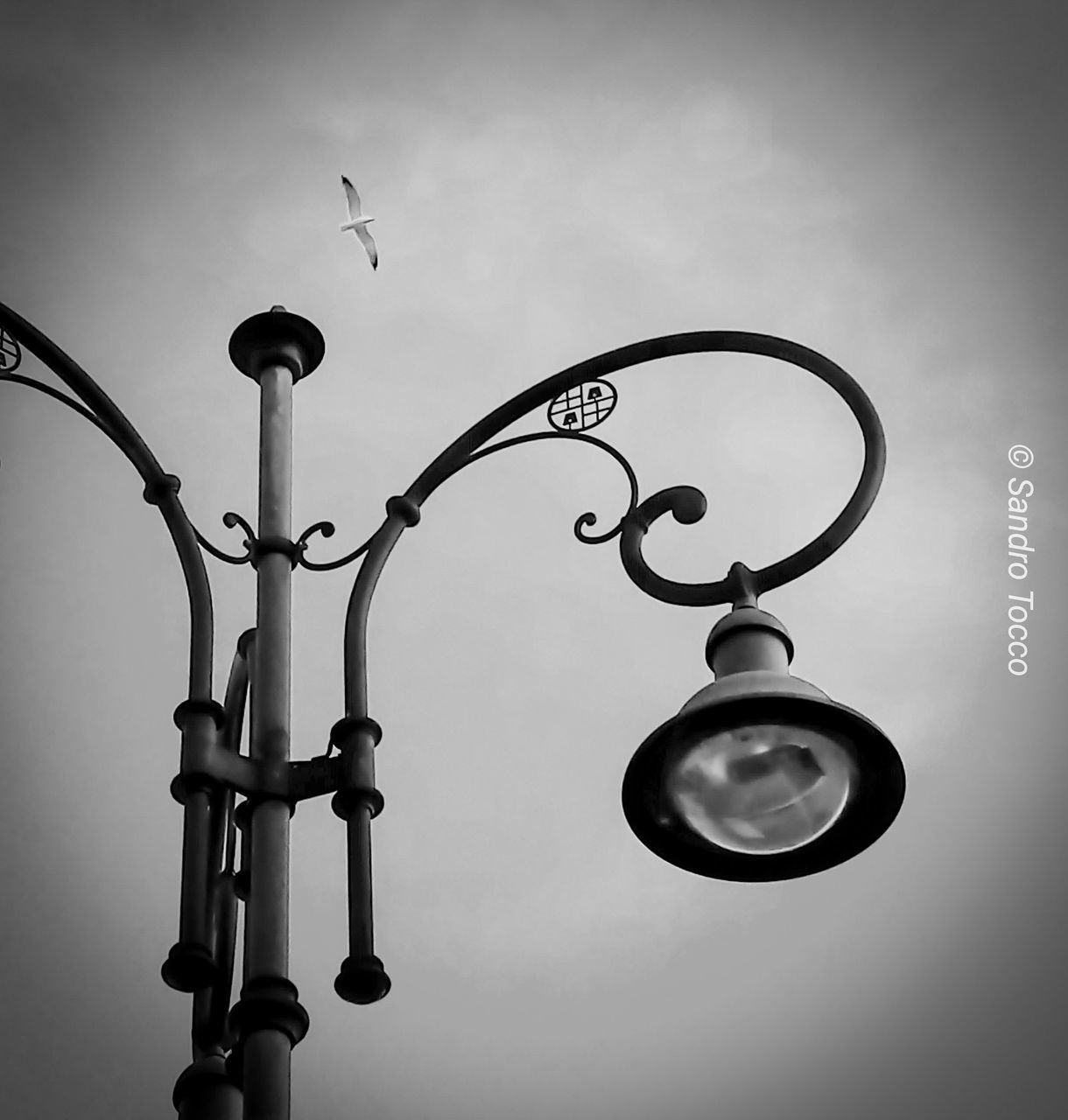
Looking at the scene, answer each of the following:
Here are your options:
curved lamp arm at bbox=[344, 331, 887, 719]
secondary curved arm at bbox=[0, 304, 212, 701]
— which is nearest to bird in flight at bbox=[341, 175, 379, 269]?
curved lamp arm at bbox=[344, 331, 887, 719]

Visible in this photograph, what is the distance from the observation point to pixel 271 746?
92.7 inches

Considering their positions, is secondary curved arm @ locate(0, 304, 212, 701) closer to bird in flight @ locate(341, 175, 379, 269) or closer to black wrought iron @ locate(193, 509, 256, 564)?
black wrought iron @ locate(193, 509, 256, 564)

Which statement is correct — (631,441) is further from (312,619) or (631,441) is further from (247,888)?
(247,888)

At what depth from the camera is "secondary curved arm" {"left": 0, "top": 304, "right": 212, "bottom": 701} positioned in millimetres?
2418

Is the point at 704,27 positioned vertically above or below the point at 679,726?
above

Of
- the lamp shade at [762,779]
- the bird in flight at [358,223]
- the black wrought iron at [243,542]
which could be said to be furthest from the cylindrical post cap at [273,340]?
the lamp shade at [762,779]

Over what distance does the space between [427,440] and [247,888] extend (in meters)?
2.52

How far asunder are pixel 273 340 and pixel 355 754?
0.73 metres

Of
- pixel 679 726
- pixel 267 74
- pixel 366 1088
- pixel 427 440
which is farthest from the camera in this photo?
pixel 366 1088

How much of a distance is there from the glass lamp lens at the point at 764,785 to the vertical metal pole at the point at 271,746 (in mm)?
558

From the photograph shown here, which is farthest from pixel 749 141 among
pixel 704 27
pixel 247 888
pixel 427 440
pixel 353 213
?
pixel 247 888

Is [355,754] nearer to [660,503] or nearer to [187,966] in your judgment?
[187,966]

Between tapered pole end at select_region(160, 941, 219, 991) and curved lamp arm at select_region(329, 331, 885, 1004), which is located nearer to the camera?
tapered pole end at select_region(160, 941, 219, 991)

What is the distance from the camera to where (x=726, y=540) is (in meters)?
4.83
